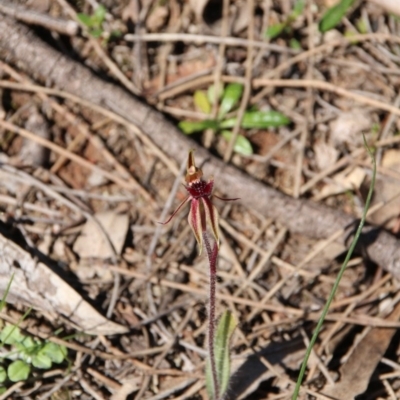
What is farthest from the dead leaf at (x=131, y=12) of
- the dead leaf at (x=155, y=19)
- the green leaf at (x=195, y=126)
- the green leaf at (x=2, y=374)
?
the green leaf at (x=2, y=374)

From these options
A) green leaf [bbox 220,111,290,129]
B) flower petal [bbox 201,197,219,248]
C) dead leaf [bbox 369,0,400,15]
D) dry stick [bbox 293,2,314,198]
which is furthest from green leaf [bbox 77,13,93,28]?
flower petal [bbox 201,197,219,248]

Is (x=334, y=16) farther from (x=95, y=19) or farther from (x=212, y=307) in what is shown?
(x=212, y=307)

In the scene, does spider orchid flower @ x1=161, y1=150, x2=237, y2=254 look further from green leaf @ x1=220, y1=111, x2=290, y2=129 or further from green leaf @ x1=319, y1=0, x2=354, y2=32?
green leaf @ x1=319, y1=0, x2=354, y2=32

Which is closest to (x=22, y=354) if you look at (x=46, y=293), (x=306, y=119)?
(x=46, y=293)

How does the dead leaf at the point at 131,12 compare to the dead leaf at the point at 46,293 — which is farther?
the dead leaf at the point at 131,12

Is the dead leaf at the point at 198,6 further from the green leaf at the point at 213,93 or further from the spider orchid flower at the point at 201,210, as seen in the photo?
the spider orchid flower at the point at 201,210

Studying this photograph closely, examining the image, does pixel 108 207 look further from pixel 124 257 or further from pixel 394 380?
pixel 394 380
